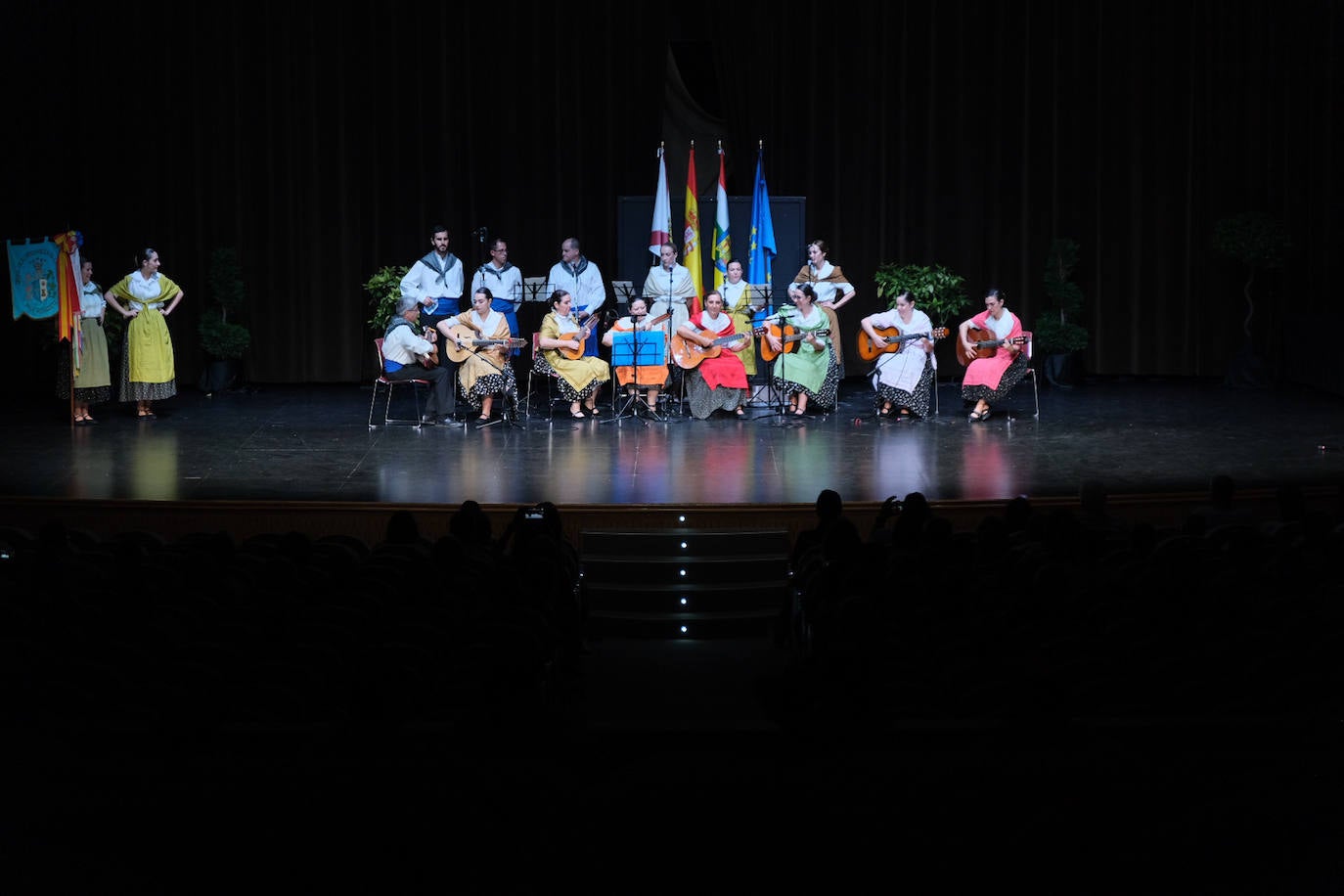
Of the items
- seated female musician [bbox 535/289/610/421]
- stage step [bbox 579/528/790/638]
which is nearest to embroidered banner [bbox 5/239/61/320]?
seated female musician [bbox 535/289/610/421]

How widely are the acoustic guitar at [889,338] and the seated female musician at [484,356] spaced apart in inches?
113

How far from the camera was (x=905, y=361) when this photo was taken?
12125 millimetres

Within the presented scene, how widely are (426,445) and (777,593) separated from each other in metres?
3.90

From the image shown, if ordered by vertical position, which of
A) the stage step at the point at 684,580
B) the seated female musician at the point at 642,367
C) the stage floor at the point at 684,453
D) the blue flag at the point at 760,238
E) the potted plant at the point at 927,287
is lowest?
the stage step at the point at 684,580

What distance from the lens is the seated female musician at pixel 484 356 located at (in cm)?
1184

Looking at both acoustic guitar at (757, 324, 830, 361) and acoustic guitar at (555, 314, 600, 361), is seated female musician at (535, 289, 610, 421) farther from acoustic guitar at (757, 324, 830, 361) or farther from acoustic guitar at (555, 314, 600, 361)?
acoustic guitar at (757, 324, 830, 361)

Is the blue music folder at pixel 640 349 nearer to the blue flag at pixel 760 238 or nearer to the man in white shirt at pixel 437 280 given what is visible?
the man in white shirt at pixel 437 280

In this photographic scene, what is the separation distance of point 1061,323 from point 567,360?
16.5ft

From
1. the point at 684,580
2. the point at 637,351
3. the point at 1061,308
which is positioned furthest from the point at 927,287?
the point at 684,580

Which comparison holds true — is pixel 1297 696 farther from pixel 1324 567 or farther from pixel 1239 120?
pixel 1239 120

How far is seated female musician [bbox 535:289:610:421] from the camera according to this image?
39.5 ft

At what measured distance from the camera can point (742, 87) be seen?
48.9 ft

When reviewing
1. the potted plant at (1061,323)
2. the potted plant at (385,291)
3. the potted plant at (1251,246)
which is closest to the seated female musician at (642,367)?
the potted plant at (385,291)

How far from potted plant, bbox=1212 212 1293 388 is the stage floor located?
40cm
